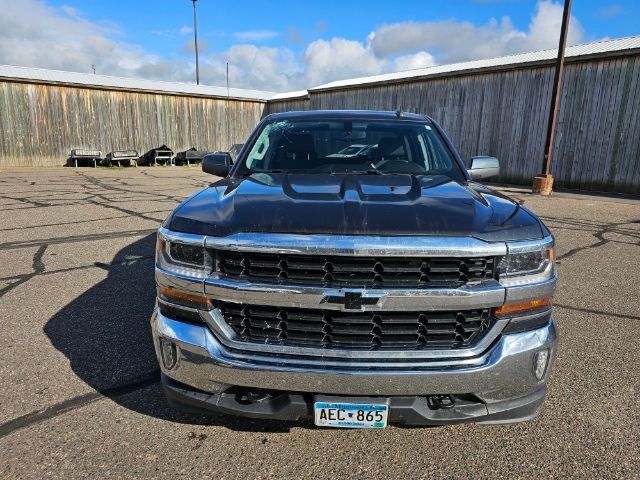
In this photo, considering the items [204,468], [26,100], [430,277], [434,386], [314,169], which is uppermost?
[26,100]

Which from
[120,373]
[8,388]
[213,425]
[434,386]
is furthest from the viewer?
[120,373]

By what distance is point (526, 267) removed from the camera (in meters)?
1.92

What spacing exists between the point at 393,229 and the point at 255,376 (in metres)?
0.86

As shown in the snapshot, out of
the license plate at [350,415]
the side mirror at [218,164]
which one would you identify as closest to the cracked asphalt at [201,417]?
the license plate at [350,415]

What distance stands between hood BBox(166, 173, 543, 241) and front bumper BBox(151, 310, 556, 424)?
48cm

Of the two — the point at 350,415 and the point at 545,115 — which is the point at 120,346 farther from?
the point at 545,115

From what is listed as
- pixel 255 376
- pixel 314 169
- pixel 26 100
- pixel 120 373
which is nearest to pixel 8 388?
pixel 120 373

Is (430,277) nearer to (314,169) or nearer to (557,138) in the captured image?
(314,169)

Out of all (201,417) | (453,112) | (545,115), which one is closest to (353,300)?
(201,417)

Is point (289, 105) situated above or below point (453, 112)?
above

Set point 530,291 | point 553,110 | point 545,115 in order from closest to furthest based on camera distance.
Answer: point 530,291
point 553,110
point 545,115

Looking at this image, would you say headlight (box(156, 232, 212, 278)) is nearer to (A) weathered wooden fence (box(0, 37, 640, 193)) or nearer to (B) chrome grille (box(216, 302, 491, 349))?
(B) chrome grille (box(216, 302, 491, 349))

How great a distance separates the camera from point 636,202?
37.0 ft

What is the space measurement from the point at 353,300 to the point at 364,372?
304mm
